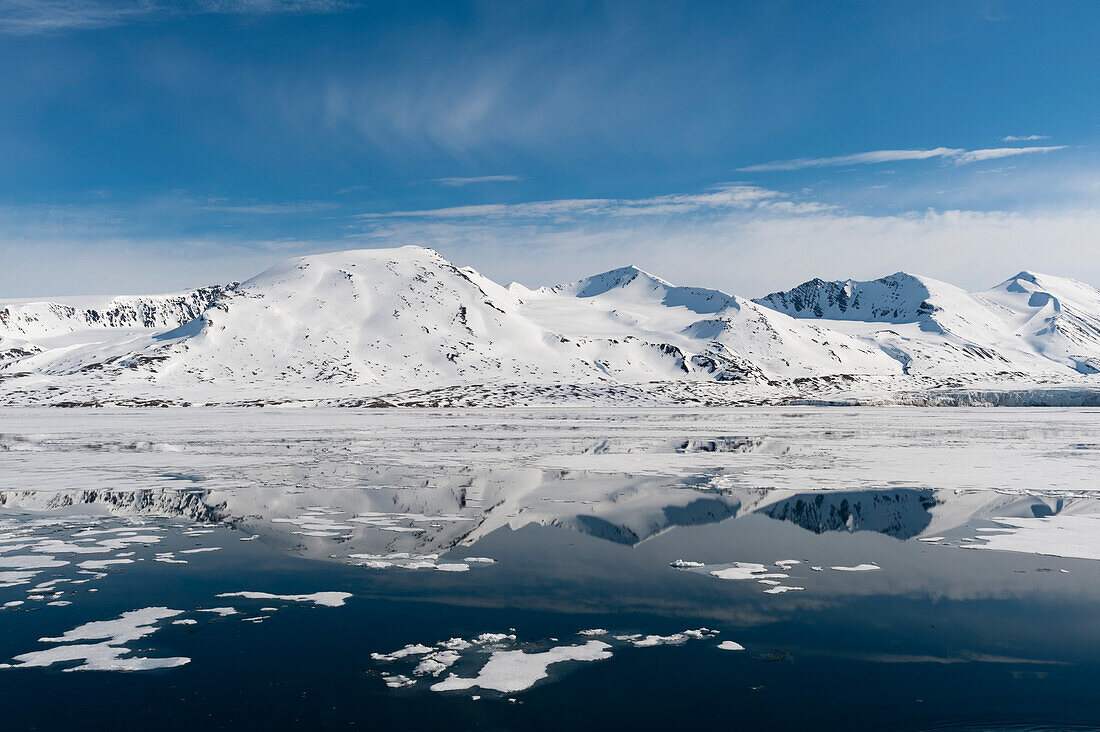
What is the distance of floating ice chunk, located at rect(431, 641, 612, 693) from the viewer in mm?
8320

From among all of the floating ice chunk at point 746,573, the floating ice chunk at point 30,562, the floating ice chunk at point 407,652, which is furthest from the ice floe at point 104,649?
the floating ice chunk at point 746,573

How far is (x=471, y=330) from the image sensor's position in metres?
171

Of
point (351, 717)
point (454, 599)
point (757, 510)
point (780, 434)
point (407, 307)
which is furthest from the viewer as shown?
point (407, 307)

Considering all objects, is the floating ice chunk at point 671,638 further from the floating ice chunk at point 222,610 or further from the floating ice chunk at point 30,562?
the floating ice chunk at point 30,562

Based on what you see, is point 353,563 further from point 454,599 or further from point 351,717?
point 351,717

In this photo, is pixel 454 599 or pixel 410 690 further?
pixel 454 599

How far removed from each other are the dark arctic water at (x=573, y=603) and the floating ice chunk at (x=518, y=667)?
152 millimetres

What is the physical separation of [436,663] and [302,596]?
3822 millimetres

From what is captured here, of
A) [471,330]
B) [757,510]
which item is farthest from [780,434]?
[471,330]

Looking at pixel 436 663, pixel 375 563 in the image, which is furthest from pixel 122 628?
pixel 436 663

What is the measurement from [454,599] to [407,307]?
171m

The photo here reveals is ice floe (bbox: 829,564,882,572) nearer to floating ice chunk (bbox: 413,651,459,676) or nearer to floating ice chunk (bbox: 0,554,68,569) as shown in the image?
floating ice chunk (bbox: 413,651,459,676)

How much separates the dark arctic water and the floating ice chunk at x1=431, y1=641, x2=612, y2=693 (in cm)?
15

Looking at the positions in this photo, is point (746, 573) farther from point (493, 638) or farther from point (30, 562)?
point (30, 562)
